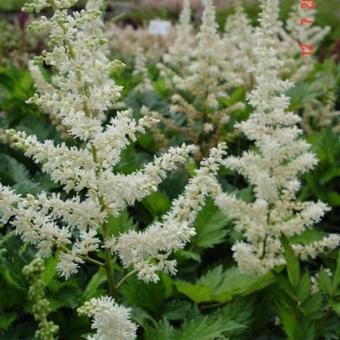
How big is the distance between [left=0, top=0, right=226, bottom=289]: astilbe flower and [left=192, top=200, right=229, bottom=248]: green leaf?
118cm

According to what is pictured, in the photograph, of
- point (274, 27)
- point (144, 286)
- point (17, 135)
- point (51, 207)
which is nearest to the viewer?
point (17, 135)

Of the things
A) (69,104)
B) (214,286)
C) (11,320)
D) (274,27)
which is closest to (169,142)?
(274,27)

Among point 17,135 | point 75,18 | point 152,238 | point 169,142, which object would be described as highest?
point 75,18

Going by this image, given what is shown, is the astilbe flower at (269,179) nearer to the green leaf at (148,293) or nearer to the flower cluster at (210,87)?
the green leaf at (148,293)

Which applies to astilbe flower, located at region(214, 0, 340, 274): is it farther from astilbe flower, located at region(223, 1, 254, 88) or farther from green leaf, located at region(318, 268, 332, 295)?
astilbe flower, located at region(223, 1, 254, 88)

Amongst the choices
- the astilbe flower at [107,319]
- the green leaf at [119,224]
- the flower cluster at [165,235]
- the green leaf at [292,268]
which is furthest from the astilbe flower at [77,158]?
the green leaf at [119,224]

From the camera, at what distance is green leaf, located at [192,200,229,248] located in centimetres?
351

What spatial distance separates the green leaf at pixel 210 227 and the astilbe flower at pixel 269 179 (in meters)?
0.25

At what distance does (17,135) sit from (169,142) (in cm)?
251

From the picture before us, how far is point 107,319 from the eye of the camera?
2.04 meters

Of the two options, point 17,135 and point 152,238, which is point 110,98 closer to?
point 17,135

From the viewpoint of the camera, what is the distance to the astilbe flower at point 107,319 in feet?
6.59

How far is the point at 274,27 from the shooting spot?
5141 mm

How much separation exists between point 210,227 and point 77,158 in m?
1.47
